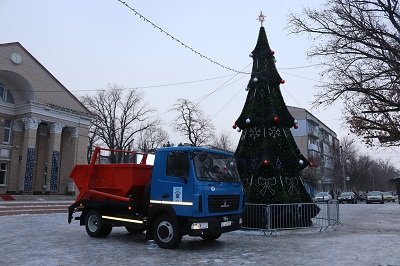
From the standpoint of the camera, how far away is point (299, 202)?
581 inches

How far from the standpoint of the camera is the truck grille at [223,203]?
10.4 meters

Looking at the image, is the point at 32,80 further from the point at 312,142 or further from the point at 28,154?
the point at 312,142

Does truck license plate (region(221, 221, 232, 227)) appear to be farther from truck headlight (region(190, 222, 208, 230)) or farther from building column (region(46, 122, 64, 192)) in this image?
building column (region(46, 122, 64, 192))

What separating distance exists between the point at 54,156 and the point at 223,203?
34.0 m

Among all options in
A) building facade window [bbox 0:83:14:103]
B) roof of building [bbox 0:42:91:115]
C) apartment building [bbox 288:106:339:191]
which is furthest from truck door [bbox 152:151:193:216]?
apartment building [bbox 288:106:339:191]

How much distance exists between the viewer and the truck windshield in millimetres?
10500

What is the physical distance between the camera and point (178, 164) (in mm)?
10641

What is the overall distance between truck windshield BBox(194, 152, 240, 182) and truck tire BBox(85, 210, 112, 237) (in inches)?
156

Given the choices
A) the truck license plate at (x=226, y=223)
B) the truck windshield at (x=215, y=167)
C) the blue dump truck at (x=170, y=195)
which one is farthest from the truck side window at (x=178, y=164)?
the truck license plate at (x=226, y=223)

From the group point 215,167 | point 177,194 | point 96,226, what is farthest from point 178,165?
point 96,226

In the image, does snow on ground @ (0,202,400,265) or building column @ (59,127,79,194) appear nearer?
snow on ground @ (0,202,400,265)

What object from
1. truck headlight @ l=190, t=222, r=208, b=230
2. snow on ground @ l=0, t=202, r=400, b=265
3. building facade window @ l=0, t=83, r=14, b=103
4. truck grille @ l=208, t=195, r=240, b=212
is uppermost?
building facade window @ l=0, t=83, r=14, b=103

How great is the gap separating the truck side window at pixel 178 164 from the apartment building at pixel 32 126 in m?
31.5

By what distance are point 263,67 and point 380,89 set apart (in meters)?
7.04
